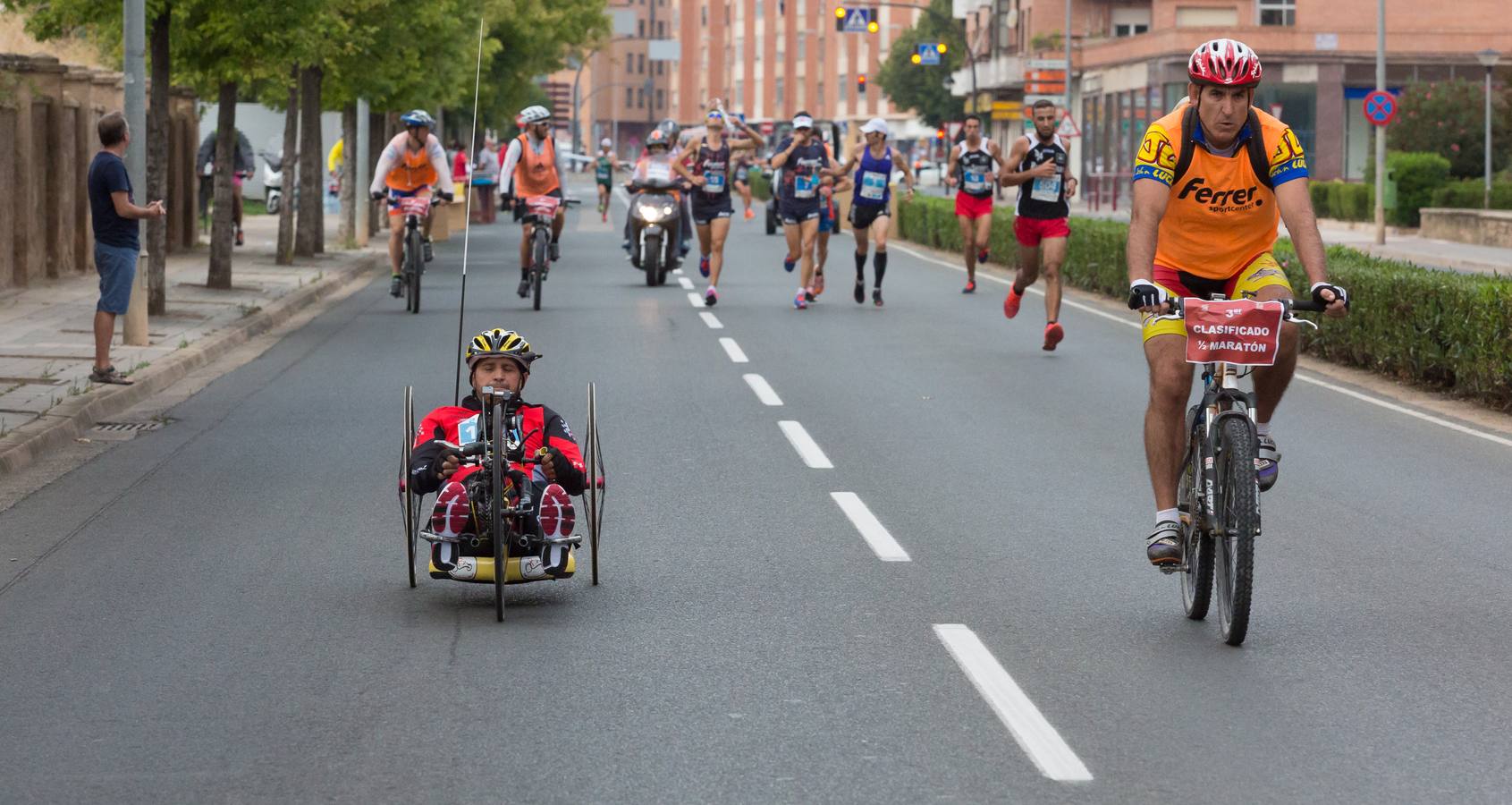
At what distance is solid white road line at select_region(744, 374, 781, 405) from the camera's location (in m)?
14.4

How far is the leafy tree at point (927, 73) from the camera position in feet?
349

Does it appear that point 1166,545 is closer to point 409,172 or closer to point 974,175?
point 409,172

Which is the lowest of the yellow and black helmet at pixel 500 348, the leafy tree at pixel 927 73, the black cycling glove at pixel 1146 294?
the yellow and black helmet at pixel 500 348

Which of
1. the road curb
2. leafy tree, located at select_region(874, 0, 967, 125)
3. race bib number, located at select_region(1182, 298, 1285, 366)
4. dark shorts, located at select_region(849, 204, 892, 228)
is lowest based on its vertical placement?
the road curb

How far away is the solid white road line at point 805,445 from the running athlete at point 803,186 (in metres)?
8.97

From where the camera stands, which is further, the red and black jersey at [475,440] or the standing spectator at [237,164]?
the standing spectator at [237,164]

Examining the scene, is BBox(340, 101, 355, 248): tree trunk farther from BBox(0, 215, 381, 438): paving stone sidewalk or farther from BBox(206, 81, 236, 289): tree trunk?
BBox(206, 81, 236, 289): tree trunk

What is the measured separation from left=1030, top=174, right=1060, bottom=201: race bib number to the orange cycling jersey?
1070cm

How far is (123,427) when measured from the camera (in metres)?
13.3

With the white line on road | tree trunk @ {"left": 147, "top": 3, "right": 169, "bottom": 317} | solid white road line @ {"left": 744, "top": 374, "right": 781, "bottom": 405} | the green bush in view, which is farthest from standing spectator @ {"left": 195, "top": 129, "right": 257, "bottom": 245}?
the green bush

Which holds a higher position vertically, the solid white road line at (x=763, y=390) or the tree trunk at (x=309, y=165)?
the tree trunk at (x=309, y=165)

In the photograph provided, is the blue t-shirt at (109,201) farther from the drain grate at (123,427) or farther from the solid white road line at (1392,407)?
the solid white road line at (1392,407)

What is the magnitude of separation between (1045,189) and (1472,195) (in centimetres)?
2958

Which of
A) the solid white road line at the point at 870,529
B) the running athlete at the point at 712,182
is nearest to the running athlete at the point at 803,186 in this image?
the running athlete at the point at 712,182
